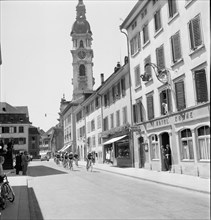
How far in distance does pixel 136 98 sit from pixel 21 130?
166 ft

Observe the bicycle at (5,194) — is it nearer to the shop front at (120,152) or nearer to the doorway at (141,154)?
the doorway at (141,154)

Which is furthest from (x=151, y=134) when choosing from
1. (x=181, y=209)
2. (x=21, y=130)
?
(x=21, y=130)

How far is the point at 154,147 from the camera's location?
19703mm

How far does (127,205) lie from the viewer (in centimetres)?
816

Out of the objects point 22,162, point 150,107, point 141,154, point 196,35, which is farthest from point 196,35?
point 22,162

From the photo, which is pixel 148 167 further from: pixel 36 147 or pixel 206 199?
pixel 36 147

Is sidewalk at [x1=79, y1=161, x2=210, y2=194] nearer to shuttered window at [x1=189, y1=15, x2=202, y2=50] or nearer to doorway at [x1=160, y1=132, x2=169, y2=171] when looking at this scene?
doorway at [x1=160, y1=132, x2=169, y2=171]

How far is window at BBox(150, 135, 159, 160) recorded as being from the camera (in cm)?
1933

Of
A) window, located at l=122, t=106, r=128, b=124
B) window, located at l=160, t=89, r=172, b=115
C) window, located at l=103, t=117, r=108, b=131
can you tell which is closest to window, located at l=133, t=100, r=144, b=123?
window, located at l=122, t=106, r=128, b=124

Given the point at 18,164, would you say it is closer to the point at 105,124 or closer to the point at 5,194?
the point at 105,124

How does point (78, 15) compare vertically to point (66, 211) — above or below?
above

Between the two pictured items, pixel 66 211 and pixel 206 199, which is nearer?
pixel 206 199

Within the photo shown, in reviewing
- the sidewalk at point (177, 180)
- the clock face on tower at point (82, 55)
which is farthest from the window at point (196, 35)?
the clock face on tower at point (82, 55)

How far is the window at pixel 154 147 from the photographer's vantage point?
19.3 m
